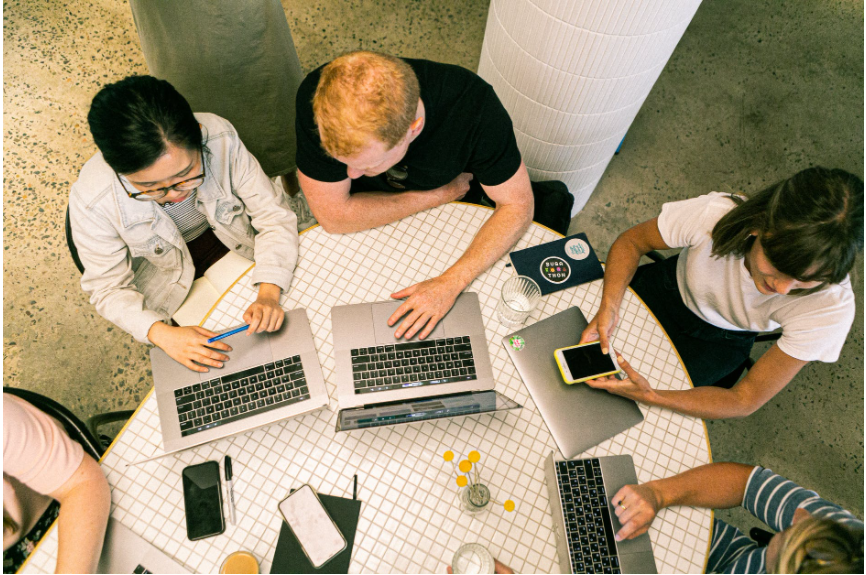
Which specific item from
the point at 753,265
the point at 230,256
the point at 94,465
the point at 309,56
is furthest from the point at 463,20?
the point at 94,465

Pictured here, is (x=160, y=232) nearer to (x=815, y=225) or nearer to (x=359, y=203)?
(x=359, y=203)

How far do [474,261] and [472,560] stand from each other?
2.40ft

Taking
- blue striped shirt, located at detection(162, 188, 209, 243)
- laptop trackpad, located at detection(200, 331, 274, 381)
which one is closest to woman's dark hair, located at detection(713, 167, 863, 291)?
laptop trackpad, located at detection(200, 331, 274, 381)

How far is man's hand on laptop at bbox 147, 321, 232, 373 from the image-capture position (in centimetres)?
126

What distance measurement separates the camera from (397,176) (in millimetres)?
1516

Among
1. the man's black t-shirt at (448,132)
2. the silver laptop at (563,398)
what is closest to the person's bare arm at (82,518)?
the man's black t-shirt at (448,132)

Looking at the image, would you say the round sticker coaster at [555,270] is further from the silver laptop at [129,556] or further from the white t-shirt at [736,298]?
the silver laptop at [129,556]

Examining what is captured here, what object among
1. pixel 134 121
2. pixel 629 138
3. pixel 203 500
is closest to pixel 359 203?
pixel 134 121

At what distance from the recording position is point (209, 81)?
151 cm

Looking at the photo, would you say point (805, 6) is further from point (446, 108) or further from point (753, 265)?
point (446, 108)

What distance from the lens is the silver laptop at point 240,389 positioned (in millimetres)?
1213

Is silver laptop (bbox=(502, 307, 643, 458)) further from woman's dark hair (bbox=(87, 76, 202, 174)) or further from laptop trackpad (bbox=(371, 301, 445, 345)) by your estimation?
woman's dark hair (bbox=(87, 76, 202, 174))

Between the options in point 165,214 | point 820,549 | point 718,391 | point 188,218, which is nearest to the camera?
point 820,549

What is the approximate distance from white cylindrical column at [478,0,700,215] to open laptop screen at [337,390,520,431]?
1014 mm
